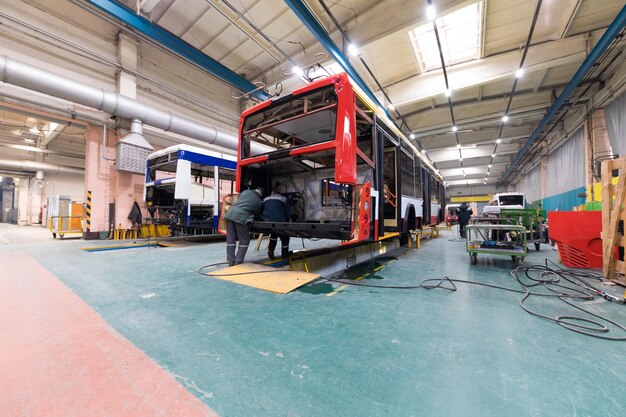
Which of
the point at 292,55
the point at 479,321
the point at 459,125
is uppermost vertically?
the point at 292,55

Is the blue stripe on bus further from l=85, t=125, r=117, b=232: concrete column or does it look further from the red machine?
the red machine

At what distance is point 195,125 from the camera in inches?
376

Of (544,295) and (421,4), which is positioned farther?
(421,4)

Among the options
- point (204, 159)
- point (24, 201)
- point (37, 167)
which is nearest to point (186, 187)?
point (204, 159)

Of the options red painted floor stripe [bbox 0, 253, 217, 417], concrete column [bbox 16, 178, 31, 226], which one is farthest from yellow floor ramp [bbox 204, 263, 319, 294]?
Result: concrete column [bbox 16, 178, 31, 226]

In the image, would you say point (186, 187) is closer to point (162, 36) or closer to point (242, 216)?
point (242, 216)

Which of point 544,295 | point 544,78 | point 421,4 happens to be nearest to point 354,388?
point 544,295

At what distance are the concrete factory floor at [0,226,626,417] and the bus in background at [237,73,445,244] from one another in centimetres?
116

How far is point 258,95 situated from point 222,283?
29.6 feet

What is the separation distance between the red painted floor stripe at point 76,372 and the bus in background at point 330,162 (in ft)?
7.13

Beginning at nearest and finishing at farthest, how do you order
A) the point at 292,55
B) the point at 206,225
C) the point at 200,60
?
the point at 206,225 → the point at 200,60 → the point at 292,55

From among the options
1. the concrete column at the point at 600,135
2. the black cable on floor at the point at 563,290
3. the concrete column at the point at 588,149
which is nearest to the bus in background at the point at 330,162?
the black cable on floor at the point at 563,290

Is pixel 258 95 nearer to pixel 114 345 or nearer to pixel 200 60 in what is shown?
pixel 200 60

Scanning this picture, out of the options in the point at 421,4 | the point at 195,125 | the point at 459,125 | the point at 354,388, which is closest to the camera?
the point at 354,388
